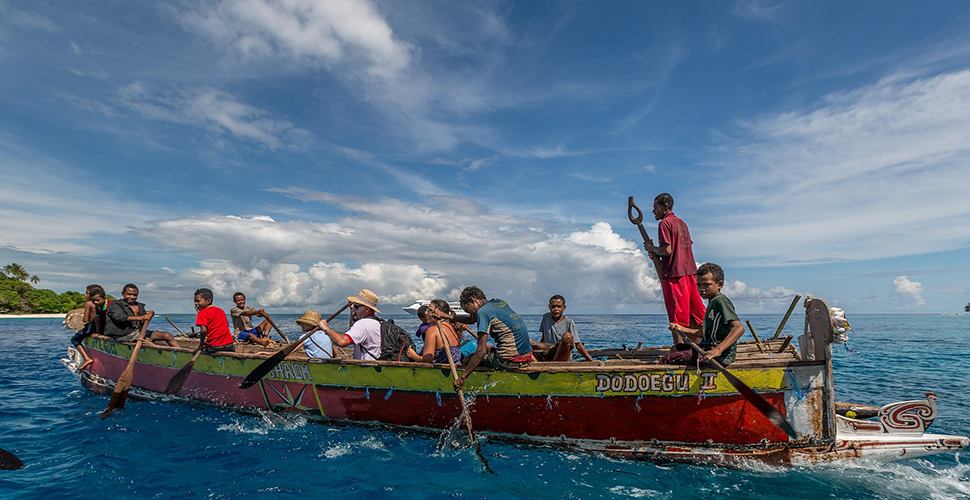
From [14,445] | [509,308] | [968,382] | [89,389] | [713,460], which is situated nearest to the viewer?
[713,460]

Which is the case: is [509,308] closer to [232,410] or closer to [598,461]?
[598,461]

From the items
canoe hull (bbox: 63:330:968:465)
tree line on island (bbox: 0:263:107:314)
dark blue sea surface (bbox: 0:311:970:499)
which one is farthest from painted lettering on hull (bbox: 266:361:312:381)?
tree line on island (bbox: 0:263:107:314)

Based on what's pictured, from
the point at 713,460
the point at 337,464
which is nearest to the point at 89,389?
the point at 337,464

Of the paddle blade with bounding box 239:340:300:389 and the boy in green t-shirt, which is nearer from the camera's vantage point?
the boy in green t-shirt

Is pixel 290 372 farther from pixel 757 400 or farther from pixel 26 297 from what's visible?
pixel 26 297

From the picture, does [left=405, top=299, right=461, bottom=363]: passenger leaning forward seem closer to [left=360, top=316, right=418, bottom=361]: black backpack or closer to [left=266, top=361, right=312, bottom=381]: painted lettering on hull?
[left=360, top=316, right=418, bottom=361]: black backpack

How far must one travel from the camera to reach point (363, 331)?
327 inches

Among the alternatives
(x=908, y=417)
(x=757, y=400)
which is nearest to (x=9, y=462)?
(x=757, y=400)

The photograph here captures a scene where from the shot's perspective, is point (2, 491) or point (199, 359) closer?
point (2, 491)

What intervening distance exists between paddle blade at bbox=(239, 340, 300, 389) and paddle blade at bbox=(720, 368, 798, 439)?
23.6ft

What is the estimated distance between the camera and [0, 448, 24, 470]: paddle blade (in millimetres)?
6758

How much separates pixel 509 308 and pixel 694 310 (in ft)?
9.45

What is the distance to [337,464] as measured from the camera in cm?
694

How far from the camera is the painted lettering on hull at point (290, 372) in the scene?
8.45 meters
